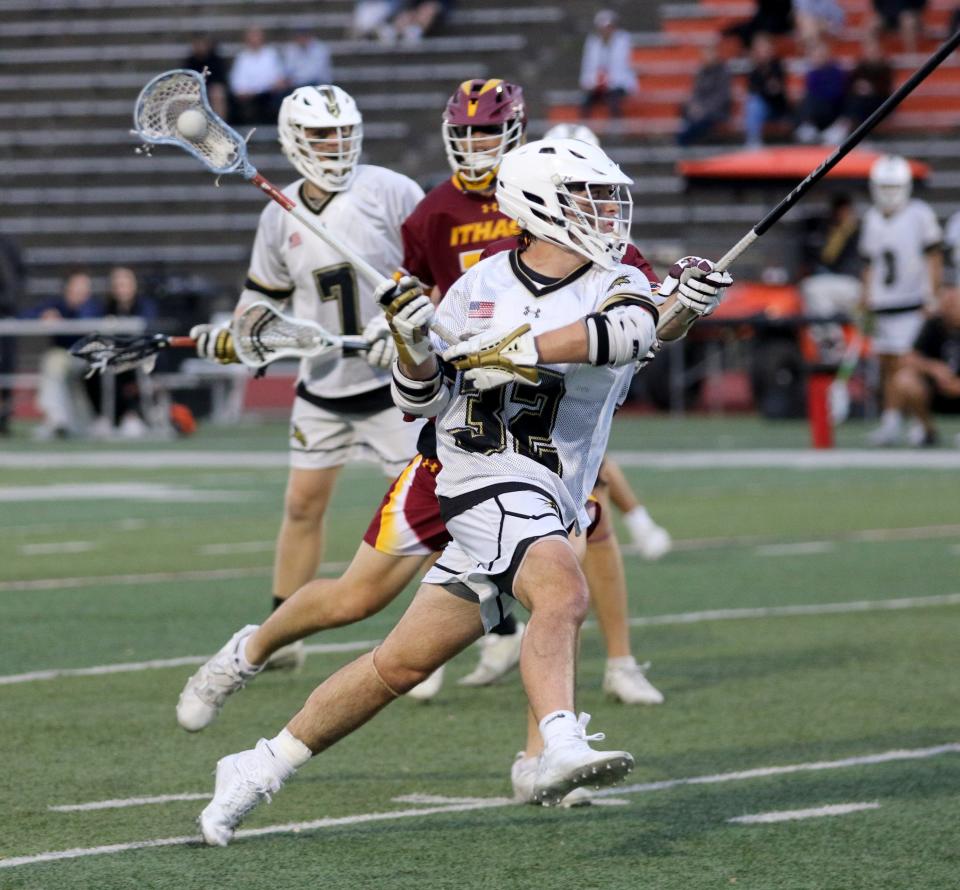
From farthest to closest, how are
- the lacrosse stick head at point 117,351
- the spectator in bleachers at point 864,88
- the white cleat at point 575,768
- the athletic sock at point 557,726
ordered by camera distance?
the spectator in bleachers at point 864,88 < the lacrosse stick head at point 117,351 < the athletic sock at point 557,726 < the white cleat at point 575,768

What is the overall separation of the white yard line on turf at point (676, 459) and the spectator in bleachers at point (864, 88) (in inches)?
272

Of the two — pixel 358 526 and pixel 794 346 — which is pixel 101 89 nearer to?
pixel 794 346

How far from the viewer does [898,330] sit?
722 inches

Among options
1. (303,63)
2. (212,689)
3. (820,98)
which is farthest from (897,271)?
(212,689)

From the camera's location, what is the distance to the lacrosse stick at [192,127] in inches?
236

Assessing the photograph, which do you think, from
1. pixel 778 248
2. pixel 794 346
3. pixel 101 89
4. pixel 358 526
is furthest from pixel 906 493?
pixel 101 89

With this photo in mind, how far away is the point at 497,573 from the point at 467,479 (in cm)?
26

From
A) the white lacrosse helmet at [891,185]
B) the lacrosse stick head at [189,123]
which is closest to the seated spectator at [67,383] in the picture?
the white lacrosse helmet at [891,185]

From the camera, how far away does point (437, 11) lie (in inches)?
1087

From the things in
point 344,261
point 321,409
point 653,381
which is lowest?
point 653,381

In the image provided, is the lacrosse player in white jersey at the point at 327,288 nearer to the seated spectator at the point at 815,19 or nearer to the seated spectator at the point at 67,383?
the seated spectator at the point at 67,383

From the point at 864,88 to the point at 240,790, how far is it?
20.1m

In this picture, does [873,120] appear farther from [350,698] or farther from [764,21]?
[764,21]

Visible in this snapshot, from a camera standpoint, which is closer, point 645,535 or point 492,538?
point 492,538
